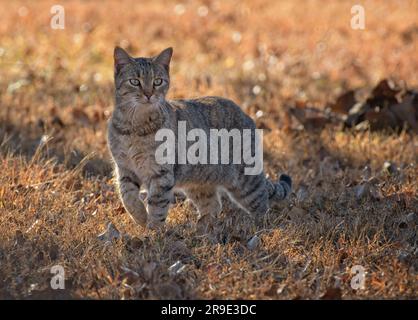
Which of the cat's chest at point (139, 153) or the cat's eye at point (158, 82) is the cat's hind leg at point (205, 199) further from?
the cat's eye at point (158, 82)

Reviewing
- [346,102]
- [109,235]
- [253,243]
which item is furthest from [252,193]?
[346,102]

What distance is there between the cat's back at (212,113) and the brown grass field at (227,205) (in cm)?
80

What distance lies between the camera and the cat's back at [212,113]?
21.4 ft

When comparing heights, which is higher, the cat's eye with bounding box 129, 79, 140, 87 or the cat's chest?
the cat's eye with bounding box 129, 79, 140, 87

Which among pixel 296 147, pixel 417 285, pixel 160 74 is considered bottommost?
pixel 417 285

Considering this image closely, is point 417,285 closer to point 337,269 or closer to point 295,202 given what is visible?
point 337,269

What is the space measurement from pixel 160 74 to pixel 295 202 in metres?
1.65

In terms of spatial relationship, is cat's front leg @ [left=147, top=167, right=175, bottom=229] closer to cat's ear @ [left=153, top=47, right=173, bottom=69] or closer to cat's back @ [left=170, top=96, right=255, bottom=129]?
cat's back @ [left=170, top=96, right=255, bottom=129]

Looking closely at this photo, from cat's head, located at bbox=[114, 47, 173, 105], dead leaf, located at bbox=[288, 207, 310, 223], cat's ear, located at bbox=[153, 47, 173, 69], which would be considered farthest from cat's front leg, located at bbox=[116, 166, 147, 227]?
dead leaf, located at bbox=[288, 207, 310, 223]

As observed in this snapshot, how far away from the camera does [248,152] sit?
22.3 feet

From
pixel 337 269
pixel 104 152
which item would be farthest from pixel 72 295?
pixel 104 152

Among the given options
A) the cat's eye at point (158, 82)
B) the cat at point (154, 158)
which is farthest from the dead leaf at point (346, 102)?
the cat's eye at point (158, 82)

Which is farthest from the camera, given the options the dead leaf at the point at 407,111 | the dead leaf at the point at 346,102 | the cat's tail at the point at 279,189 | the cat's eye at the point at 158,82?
the dead leaf at the point at 346,102

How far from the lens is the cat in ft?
19.8
